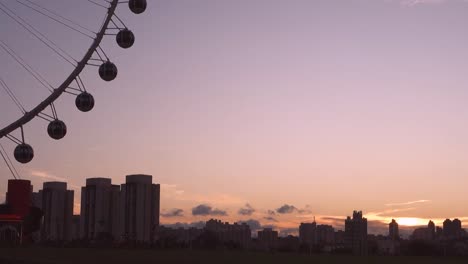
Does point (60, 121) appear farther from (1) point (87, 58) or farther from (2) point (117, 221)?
(2) point (117, 221)

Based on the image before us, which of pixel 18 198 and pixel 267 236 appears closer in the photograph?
pixel 18 198

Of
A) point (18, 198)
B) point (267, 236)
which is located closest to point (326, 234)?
point (267, 236)

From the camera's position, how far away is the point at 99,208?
160125 millimetres

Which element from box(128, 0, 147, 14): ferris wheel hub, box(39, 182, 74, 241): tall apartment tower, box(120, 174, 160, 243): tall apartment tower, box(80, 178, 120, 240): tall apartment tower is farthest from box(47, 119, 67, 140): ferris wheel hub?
box(39, 182, 74, 241): tall apartment tower

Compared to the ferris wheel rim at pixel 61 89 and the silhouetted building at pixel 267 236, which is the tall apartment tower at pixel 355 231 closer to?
the silhouetted building at pixel 267 236

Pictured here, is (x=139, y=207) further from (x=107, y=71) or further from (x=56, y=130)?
(x=56, y=130)

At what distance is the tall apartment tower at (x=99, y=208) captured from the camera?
6147 inches

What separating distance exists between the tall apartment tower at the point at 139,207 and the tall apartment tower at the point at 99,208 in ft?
11.0

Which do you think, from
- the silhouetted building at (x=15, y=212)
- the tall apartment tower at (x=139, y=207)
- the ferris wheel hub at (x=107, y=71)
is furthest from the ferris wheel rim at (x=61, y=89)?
the tall apartment tower at (x=139, y=207)

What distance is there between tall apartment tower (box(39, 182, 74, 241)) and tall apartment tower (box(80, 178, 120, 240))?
738cm

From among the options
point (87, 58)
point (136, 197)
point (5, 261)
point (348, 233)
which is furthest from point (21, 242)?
point (136, 197)

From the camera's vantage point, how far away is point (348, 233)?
12862cm

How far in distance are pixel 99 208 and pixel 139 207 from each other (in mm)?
13181

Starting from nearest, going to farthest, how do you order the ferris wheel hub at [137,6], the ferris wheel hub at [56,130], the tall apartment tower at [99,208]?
1. the ferris wheel hub at [56,130]
2. the ferris wheel hub at [137,6]
3. the tall apartment tower at [99,208]
